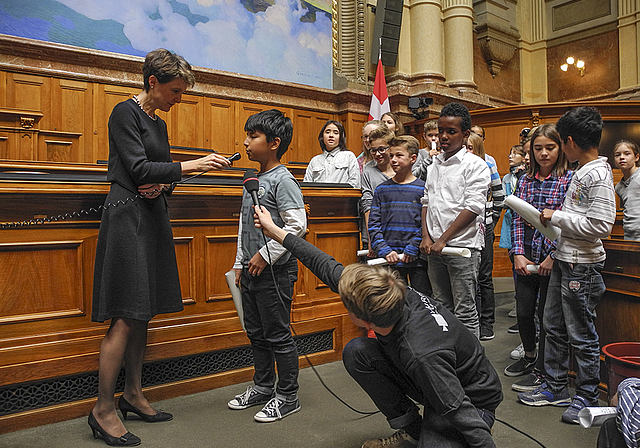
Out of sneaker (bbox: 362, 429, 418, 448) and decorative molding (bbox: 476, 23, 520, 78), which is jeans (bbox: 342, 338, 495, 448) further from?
decorative molding (bbox: 476, 23, 520, 78)

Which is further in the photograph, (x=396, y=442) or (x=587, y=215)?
(x=587, y=215)

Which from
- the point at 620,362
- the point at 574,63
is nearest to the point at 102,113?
the point at 620,362

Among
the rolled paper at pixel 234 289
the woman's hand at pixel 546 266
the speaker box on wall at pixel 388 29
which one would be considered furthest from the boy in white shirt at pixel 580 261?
the speaker box on wall at pixel 388 29

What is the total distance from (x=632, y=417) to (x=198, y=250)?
1.87 meters

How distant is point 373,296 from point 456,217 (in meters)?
1.20

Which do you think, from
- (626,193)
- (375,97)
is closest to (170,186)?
(626,193)

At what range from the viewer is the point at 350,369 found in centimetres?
171

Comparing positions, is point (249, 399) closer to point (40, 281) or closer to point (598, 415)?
point (40, 281)

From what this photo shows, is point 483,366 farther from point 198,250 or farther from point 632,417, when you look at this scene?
point 198,250

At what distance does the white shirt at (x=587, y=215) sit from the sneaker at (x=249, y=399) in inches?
55.8

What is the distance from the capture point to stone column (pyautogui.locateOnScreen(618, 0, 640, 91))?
8.62 meters

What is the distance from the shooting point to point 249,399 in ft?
7.20

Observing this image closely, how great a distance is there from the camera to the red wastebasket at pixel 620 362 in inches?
72.9

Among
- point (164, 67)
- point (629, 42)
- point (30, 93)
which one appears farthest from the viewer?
point (629, 42)
